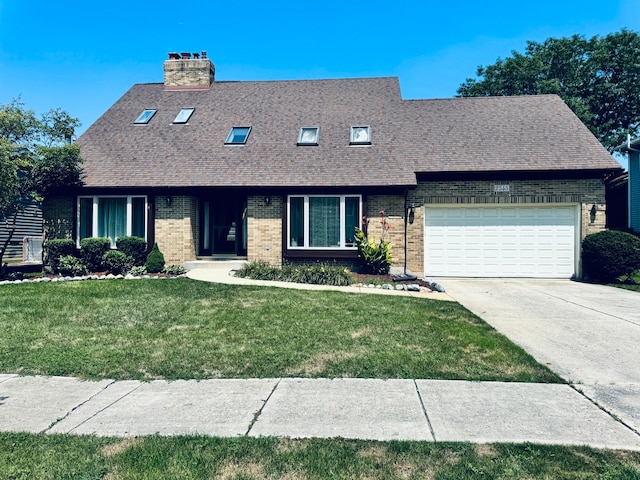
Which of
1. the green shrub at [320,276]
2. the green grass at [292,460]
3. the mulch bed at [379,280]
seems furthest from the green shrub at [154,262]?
the green grass at [292,460]

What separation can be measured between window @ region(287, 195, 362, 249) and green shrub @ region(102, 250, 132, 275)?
5.15 meters

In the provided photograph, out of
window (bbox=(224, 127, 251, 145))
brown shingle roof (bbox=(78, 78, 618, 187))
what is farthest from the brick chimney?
window (bbox=(224, 127, 251, 145))

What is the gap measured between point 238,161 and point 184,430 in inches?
465

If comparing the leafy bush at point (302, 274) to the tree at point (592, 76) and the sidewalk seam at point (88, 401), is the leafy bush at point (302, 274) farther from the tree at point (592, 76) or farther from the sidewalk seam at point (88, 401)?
the tree at point (592, 76)

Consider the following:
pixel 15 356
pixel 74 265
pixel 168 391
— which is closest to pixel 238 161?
pixel 74 265

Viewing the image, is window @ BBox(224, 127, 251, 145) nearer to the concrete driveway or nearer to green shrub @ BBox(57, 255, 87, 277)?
green shrub @ BBox(57, 255, 87, 277)

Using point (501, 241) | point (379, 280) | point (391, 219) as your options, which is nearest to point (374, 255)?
point (379, 280)

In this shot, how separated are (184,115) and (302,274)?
8822mm

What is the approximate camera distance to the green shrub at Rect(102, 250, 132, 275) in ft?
42.1

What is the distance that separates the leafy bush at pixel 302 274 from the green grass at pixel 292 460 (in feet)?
27.3

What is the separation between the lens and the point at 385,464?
9.98 ft

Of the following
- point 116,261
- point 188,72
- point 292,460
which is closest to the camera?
point 292,460

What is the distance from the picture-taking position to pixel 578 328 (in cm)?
723

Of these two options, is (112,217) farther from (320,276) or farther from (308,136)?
(320,276)
